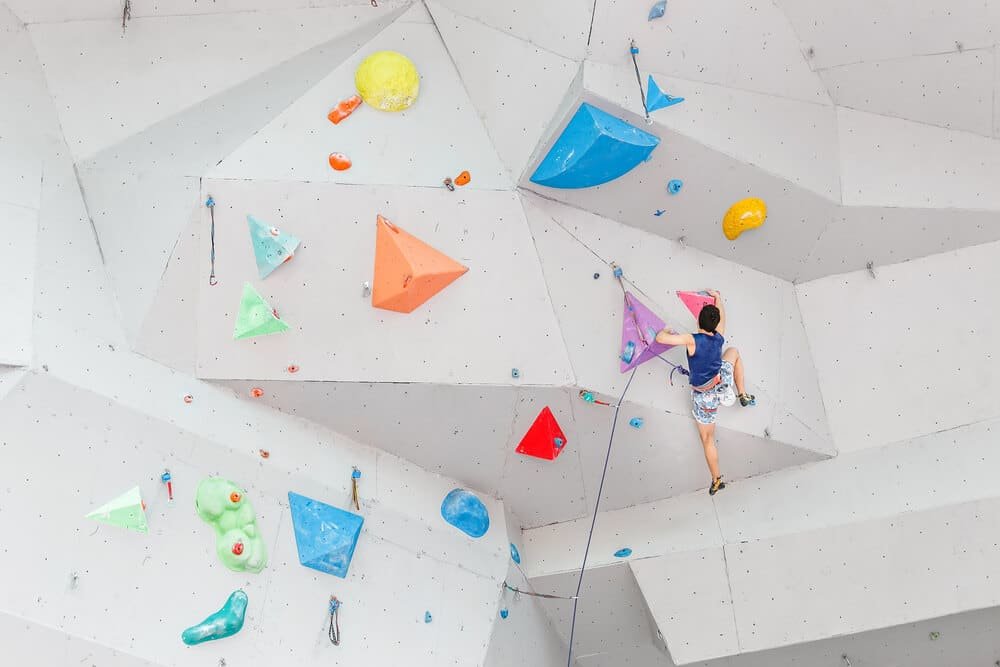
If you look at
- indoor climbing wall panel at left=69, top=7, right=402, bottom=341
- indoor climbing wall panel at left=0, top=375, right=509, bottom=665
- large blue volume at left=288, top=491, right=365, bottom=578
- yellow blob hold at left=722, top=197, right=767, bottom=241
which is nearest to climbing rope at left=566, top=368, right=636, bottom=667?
indoor climbing wall panel at left=0, top=375, right=509, bottom=665

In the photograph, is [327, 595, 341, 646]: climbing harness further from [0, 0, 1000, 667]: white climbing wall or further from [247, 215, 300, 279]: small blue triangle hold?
[247, 215, 300, 279]: small blue triangle hold

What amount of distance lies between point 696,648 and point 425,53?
3.09m

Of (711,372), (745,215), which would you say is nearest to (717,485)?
(711,372)

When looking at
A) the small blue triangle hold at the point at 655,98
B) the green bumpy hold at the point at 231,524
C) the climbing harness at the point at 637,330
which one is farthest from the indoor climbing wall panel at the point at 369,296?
the small blue triangle hold at the point at 655,98

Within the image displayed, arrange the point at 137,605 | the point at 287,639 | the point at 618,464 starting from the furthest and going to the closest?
the point at 618,464
the point at 287,639
the point at 137,605

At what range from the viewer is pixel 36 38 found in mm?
4965

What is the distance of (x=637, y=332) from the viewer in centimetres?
529

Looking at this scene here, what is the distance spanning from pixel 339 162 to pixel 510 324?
104cm

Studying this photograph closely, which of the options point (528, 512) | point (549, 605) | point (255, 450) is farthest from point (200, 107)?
point (549, 605)

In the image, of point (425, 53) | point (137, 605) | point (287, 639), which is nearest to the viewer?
point (137, 605)

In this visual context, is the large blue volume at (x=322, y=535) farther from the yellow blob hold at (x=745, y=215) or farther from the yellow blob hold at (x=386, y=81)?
the yellow blob hold at (x=745, y=215)

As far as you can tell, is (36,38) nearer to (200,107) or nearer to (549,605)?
(200,107)

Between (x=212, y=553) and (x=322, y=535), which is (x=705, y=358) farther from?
(x=212, y=553)

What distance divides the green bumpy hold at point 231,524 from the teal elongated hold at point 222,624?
0.45 feet
